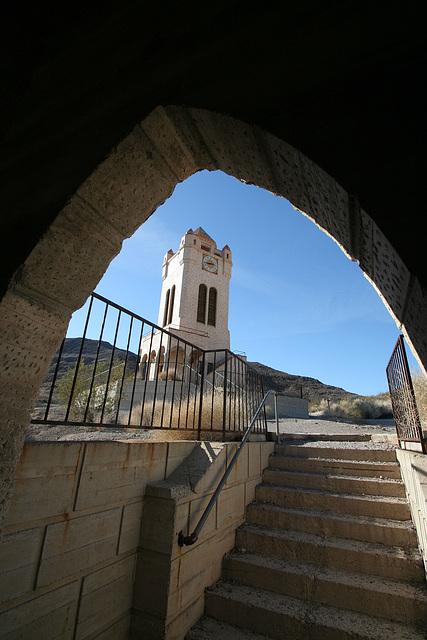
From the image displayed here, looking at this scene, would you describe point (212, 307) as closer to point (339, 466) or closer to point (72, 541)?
point (339, 466)

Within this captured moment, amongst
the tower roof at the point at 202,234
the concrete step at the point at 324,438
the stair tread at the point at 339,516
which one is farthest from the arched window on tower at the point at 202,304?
the stair tread at the point at 339,516

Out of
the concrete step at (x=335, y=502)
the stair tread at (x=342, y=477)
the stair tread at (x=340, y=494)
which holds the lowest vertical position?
the concrete step at (x=335, y=502)

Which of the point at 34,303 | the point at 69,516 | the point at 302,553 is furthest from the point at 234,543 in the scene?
the point at 34,303

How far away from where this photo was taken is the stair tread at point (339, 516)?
323 centimetres

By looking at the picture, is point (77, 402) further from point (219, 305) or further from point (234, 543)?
point (219, 305)

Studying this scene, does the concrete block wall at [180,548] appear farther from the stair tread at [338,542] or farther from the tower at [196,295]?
the tower at [196,295]

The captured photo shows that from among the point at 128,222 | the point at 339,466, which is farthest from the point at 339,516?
the point at 128,222

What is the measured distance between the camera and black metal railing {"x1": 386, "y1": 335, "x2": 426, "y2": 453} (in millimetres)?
3516

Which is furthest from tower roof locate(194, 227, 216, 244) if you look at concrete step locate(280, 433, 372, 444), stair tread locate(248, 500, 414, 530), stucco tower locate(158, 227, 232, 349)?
stair tread locate(248, 500, 414, 530)

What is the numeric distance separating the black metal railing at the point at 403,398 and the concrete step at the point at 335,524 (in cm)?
88

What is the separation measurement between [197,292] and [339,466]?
912 inches

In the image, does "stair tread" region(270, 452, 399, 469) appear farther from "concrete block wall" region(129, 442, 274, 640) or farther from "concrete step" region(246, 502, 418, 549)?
"concrete block wall" region(129, 442, 274, 640)

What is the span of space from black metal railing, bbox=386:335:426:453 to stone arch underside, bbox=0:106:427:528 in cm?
298

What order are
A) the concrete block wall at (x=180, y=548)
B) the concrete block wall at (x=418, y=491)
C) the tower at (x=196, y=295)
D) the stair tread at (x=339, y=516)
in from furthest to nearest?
1. the tower at (x=196, y=295)
2. the stair tread at (x=339, y=516)
3. the concrete block wall at (x=418, y=491)
4. the concrete block wall at (x=180, y=548)
